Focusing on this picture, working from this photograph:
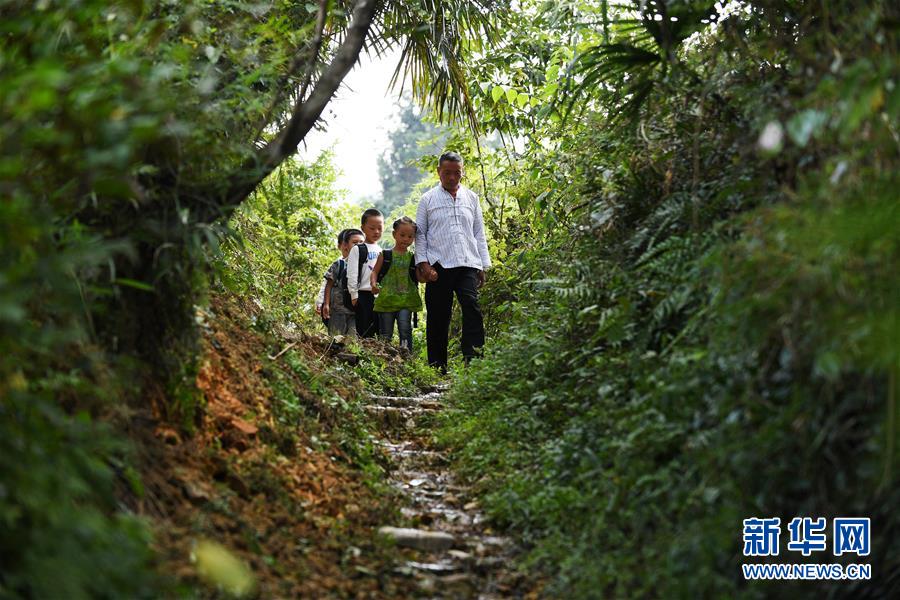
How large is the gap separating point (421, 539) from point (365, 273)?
5812mm

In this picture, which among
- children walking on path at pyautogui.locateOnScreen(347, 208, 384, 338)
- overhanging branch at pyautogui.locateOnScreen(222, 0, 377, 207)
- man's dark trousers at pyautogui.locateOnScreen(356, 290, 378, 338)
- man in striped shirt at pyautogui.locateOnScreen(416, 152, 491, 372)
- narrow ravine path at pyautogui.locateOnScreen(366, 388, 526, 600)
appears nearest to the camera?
narrow ravine path at pyautogui.locateOnScreen(366, 388, 526, 600)

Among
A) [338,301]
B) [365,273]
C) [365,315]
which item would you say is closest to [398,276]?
[365,273]

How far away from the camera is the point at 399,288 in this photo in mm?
9555

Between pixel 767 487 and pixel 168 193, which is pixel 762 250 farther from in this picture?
pixel 168 193

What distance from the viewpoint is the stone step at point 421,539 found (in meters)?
4.42

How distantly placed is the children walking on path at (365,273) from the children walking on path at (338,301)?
133 mm

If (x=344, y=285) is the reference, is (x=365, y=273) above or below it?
above

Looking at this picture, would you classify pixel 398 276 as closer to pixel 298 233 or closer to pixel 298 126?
pixel 298 126

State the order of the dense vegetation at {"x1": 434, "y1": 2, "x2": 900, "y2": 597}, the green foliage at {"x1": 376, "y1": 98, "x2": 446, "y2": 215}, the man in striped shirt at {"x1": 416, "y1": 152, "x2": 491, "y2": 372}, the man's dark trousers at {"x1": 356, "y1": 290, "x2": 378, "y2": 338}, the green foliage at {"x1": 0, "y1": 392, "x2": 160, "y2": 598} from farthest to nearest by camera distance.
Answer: the green foliage at {"x1": 376, "y1": 98, "x2": 446, "y2": 215} < the man's dark trousers at {"x1": 356, "y1": 290, "x2": 378, "y2": 338} < the man in striped shirt at {"x1": 416, "y1": 152, "x2": 491, "y2": 372} < the dense vegetation at {"x1": 434, "y1": 2, "x2": 900, "y2": 597} < the green foliage at {"x1": 0, "y1": 392, "x2": 160, "y2": 598}

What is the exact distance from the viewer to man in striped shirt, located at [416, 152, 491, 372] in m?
8.26

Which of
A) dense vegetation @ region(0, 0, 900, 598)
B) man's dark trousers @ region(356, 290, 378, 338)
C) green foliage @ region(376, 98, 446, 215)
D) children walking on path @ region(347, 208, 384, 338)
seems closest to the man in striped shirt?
dense vegetation @ region(0, 0, 900, 598)

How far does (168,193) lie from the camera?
13.2ft

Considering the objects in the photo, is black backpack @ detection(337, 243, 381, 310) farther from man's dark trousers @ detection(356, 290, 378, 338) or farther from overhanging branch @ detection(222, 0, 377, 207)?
overhanging branch @ detection(222, 0, 377, 207)

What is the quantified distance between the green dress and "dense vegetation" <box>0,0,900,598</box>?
275 cm
